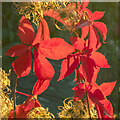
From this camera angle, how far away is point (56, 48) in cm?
21

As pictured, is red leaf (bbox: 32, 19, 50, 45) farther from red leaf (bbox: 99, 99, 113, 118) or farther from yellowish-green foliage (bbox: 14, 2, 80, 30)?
red leaf (bbox: 99, 99, 113, 118)

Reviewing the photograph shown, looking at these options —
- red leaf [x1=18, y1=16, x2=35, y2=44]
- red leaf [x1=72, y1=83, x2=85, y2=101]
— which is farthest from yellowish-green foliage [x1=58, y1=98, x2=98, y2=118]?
red leaf [x1=18, y1=16, x2=35, y2=44]

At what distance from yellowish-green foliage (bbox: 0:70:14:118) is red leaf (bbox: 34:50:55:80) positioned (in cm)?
5

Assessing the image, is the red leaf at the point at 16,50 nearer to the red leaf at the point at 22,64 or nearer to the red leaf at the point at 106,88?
the red leaf at the point at 22,64

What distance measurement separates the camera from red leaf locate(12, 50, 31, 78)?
0.21m

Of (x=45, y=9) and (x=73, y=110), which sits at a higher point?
(x=45, y=9)

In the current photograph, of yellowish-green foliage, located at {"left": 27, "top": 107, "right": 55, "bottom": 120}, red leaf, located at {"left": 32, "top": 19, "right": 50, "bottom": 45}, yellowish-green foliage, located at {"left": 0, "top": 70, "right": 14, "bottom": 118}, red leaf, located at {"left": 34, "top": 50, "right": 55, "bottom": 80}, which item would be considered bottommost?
yellowish-green foliage, located at {"left": 27, "top": 107, "right": 55, "bottom": 120}

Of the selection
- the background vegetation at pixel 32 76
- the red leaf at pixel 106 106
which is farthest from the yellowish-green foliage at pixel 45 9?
the red leaf at pixel 106 106

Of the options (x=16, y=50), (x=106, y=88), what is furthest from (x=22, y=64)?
(x=106, y=88)

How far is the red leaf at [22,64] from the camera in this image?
0.21 m

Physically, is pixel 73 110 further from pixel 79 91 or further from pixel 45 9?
pixel 45 9

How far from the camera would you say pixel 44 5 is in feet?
0.77

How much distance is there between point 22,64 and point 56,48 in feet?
0.16

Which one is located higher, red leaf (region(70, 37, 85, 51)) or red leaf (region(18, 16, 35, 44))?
red leaf (region(18, 16, 35, 44))
